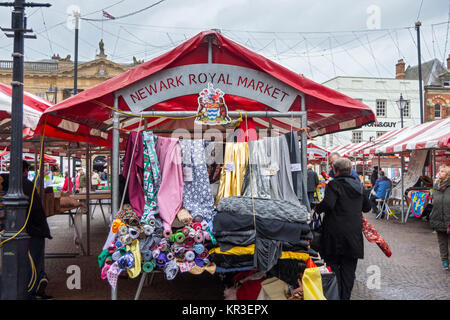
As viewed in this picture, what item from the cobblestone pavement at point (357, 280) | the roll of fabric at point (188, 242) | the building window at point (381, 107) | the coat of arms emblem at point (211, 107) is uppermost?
the building window at point (381, 107)

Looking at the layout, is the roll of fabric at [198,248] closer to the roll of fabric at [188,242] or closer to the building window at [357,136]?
the roll of fabric at [188,242]

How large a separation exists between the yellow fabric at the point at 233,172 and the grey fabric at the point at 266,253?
79 cm

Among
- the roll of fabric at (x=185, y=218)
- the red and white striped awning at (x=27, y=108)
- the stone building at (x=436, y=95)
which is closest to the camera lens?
the roll of fabric at (x=185, y=218)

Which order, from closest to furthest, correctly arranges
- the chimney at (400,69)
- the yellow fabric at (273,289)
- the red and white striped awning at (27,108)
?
1. the yellow fabric at (273,289)
2. the red and white striped awning at (27,108)
3. the chimney at (400,69)

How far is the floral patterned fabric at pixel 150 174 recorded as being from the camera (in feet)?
13.7

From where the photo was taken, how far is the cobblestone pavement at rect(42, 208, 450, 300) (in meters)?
5.38

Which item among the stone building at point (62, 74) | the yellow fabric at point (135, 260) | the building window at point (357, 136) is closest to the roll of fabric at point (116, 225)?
the yellow fabric at point (135, 260)

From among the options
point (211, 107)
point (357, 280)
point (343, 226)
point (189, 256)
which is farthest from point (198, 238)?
point (357, 280)

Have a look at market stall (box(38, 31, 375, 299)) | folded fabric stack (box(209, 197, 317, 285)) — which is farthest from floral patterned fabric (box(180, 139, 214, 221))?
folded fabric stack (box(209, 197, 317, 285))

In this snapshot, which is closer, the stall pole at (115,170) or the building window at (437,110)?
the stall pole at (115,170)

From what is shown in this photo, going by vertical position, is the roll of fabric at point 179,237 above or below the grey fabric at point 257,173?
below

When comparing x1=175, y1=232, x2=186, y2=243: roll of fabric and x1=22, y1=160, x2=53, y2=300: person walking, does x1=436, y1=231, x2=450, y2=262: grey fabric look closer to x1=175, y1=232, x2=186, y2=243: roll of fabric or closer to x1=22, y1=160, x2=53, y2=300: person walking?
x1=175, y1=232, x2=186, y2=243: roll of fabric

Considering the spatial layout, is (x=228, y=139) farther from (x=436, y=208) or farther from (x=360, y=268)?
(x=436, y=208)
